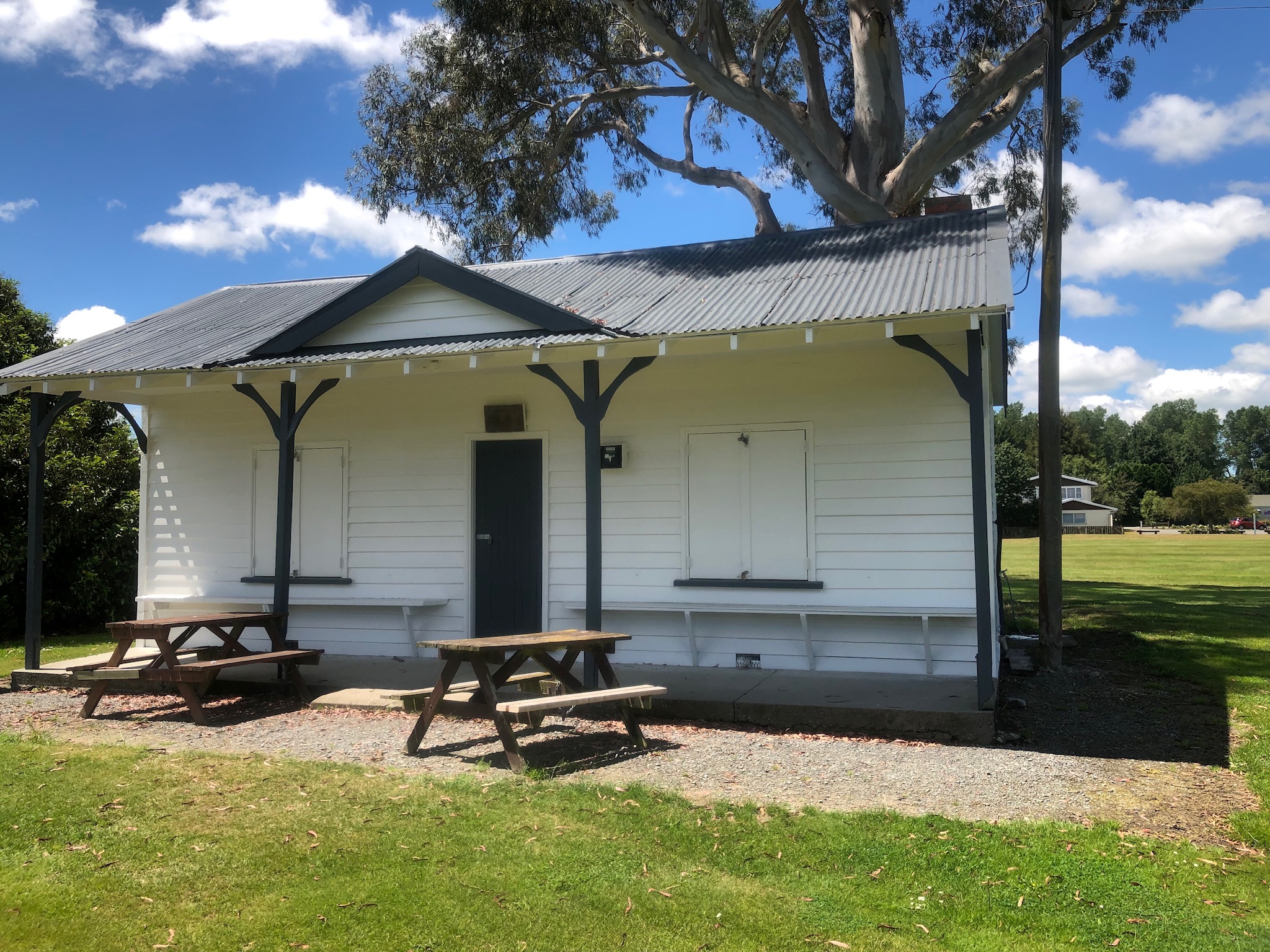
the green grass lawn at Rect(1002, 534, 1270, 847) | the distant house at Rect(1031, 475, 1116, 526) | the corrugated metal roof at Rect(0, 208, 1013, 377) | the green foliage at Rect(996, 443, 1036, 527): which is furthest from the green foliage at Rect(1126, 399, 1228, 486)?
the corrugated metal roof at Rect(0, 208, 1013, 377)

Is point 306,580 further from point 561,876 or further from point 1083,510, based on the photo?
point 1083,510

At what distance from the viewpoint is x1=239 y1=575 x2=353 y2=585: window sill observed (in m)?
10.0

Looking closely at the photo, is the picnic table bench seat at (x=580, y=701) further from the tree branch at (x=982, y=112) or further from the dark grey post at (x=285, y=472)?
the tree branch at (x=982, y=112)

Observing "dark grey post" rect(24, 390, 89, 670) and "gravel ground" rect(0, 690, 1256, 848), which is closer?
"gravel ground" rect(0, 690, 1256, 848)

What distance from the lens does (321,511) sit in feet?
33.3

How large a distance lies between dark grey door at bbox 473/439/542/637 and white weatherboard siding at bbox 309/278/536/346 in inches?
59.2

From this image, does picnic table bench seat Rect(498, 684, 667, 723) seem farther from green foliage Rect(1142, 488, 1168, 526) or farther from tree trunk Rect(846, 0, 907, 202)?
green foliage Rect(1142, 488, 1168, 526)

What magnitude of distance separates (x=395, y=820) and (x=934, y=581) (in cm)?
508

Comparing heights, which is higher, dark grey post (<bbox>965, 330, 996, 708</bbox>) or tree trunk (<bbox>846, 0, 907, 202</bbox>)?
tree trunk (<bbox>846, 0, 907, 202</bbox>)

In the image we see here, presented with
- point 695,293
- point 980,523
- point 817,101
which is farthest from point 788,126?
point 980,523

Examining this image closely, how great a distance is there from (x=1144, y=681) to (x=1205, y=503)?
78.6m

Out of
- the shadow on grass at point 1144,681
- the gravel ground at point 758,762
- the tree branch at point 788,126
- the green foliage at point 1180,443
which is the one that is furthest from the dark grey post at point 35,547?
the green foliage at point 1180,443

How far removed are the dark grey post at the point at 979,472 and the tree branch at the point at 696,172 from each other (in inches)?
481

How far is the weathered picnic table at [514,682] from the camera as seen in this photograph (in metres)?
5.71
